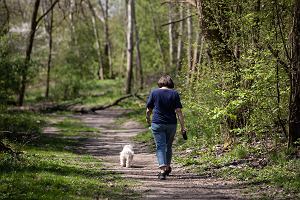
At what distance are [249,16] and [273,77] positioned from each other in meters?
Result: 1.61

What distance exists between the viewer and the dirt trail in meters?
9.65

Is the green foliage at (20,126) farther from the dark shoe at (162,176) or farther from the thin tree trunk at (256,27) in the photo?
the thin tree trunk at (256,27)

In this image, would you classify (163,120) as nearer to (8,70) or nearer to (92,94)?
(8,70)

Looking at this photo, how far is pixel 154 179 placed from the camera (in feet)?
37.0

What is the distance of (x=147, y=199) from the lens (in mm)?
9109

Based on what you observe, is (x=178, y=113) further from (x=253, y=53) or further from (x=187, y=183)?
(x=253, y=53)

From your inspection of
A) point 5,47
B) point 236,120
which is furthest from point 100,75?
point 236,120

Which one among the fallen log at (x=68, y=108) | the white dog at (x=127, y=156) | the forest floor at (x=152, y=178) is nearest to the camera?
the forest floor at (x=152, y=178)

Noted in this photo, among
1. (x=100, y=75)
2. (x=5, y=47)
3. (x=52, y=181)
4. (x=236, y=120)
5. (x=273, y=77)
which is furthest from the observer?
(x=100, y=75)

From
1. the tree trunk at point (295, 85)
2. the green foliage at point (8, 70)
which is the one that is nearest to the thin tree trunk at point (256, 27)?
the tree trunk at point (295, 85)

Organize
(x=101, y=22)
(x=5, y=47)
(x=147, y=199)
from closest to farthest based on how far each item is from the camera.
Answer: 1. (x=147, y=199)
2. (x=5, y=47)
3. (x=101, y=22)

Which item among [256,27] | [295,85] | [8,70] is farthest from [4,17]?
[295,85]

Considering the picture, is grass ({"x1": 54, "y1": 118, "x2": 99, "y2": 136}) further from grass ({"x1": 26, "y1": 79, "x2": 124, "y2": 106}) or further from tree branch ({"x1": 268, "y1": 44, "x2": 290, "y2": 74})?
tree branch ({"x1": 268, "y1": 44, "x2": 290, "y2": 74})

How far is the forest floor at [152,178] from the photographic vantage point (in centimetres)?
962
